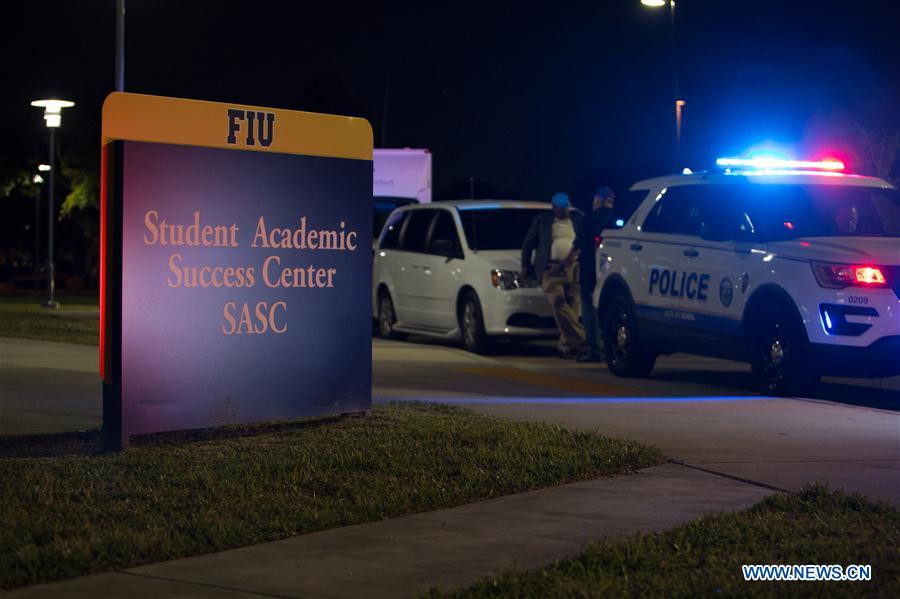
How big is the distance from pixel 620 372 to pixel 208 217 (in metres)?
6.60

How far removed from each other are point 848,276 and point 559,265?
536 centimetres

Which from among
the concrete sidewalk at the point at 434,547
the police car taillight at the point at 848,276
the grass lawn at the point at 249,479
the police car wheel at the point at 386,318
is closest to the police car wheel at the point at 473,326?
the police car wheel at the point at 386,318

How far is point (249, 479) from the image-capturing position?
7.92 meters

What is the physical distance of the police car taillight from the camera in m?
12.0

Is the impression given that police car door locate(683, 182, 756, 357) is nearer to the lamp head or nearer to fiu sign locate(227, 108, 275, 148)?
fiu sign locate(227, 108, 275, 148)

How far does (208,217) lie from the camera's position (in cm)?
959

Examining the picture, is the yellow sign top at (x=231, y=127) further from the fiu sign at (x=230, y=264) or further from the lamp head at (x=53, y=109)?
the lamp head at (x=53, y=109)

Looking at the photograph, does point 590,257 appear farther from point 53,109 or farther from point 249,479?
point 53,109

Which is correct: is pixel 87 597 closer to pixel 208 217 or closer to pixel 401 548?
pixel 401 548

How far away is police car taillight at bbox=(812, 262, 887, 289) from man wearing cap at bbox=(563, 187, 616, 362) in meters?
5.00

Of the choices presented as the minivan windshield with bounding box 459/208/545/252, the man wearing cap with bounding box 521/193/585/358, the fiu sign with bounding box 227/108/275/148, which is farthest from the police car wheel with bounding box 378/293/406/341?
the fiu sign with bounding box 227/108/275/148

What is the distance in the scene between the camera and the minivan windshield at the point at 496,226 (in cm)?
1869

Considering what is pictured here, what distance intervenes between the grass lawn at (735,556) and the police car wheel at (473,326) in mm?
10828

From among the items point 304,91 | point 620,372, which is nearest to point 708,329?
point 620,372
